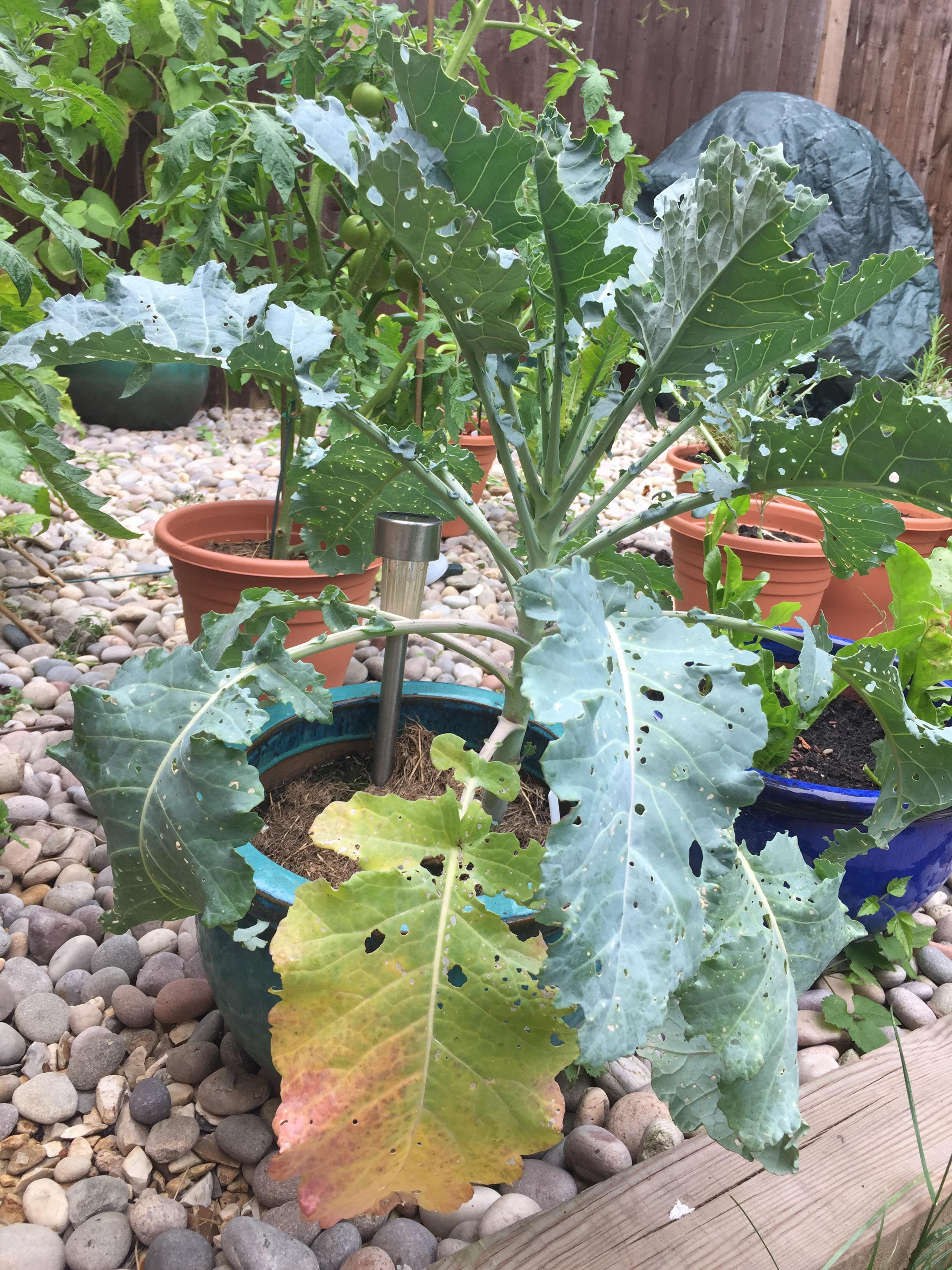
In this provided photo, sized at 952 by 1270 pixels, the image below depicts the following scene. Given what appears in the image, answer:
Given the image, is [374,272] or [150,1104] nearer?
[150,1104]

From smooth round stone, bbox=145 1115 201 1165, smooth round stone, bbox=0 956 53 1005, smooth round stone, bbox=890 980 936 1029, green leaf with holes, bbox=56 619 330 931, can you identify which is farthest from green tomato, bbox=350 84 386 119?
smooth round stone, bbox=890 980 936 1029

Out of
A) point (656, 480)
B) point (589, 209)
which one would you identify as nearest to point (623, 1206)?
point (589, 209)

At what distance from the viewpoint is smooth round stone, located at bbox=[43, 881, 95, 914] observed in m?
1.34

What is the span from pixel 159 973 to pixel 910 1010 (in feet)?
3.68

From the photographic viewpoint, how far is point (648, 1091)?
1.15 metres

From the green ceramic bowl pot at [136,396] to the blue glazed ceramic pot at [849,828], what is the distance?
331 cm

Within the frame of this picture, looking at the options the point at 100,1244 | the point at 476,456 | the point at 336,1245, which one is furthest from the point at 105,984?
the point at 476,456

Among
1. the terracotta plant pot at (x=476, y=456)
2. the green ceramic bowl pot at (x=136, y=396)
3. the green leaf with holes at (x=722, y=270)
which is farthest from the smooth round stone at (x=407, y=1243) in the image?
the green ceramic bowl pot at (x=136, y=396)

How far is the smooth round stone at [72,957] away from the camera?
1.24 m

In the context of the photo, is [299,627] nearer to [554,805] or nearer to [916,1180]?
[554,805]

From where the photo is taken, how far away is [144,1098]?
1.04 meters

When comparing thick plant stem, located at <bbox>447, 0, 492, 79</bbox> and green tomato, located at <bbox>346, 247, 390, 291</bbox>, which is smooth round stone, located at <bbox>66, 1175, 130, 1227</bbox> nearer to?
green tomato, located at <bbox>346, 247, 390, 291</bbox>

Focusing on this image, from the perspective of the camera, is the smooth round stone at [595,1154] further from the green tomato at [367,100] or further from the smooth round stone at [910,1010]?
the green tomato at [367,100]

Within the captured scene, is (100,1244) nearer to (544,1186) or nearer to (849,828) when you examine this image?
(544,1186)
